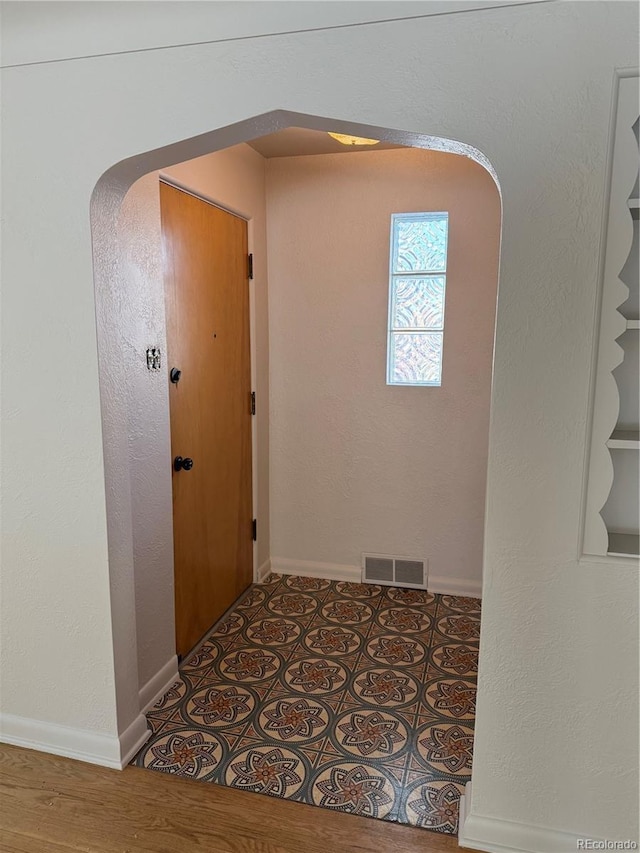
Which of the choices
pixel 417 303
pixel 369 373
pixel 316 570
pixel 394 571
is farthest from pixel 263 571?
pixel 417 303

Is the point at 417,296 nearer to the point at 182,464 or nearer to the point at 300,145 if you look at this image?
the point at 300,145

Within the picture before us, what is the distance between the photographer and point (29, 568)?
80.4 inches

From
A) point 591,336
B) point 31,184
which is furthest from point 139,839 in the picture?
point 31,184

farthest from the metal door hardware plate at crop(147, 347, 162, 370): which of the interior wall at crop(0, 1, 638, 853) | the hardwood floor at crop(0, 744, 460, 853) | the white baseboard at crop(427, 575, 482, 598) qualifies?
the white baseboard at crop(427, 575, 482, 598)

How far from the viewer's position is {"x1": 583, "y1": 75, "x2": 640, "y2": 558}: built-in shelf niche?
1384mm

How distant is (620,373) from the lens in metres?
1.51

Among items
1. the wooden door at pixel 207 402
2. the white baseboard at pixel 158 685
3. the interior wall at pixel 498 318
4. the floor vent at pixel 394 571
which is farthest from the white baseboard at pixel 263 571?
the interior wall at pixel 498 318

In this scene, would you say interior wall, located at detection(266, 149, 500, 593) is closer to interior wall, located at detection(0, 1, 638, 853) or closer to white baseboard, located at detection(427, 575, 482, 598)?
white baseboard, located at detection(427, 575, 482, 598)

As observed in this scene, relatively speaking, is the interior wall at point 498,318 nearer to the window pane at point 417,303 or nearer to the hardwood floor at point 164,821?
the hardwood floor at point 164,821

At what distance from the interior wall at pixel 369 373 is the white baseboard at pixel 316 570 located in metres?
0.05

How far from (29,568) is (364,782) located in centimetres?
136

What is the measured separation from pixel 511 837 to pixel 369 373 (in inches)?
87.0

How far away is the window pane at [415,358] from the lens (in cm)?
319

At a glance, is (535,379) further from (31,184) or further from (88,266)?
(31,184)
